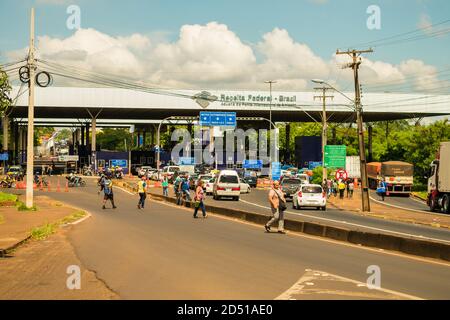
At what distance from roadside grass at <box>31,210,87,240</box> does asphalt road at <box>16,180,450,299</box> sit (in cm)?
82

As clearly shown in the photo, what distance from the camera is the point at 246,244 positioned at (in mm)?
18875

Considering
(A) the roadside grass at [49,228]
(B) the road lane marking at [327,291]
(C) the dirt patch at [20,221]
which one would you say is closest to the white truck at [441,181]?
(C) the dirt patch at [20,221]

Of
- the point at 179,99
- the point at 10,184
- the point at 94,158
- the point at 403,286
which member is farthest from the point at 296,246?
the point at 94,158

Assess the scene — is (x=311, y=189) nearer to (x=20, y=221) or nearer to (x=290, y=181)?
(x=290, y=181)

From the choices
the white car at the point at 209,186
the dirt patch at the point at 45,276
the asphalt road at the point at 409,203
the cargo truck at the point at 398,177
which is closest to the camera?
the dirt patch at the point at 45,276

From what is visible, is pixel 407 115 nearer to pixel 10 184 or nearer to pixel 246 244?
pixel 10 184

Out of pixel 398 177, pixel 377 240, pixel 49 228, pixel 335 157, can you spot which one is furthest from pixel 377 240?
pixel 398 177

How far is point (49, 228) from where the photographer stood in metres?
22.8

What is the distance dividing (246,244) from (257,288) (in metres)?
7.74

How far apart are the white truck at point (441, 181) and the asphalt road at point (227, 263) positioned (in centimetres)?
2236

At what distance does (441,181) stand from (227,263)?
1245 inches

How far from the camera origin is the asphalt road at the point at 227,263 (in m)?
11.1

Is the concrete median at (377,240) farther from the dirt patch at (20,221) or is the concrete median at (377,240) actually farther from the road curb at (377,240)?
the dirt patch at (20,221)

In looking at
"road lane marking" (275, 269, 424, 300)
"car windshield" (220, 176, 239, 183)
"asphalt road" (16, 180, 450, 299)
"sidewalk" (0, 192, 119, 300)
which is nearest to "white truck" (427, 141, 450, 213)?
Result: "car windshield" (220, 176, 239, 183)
